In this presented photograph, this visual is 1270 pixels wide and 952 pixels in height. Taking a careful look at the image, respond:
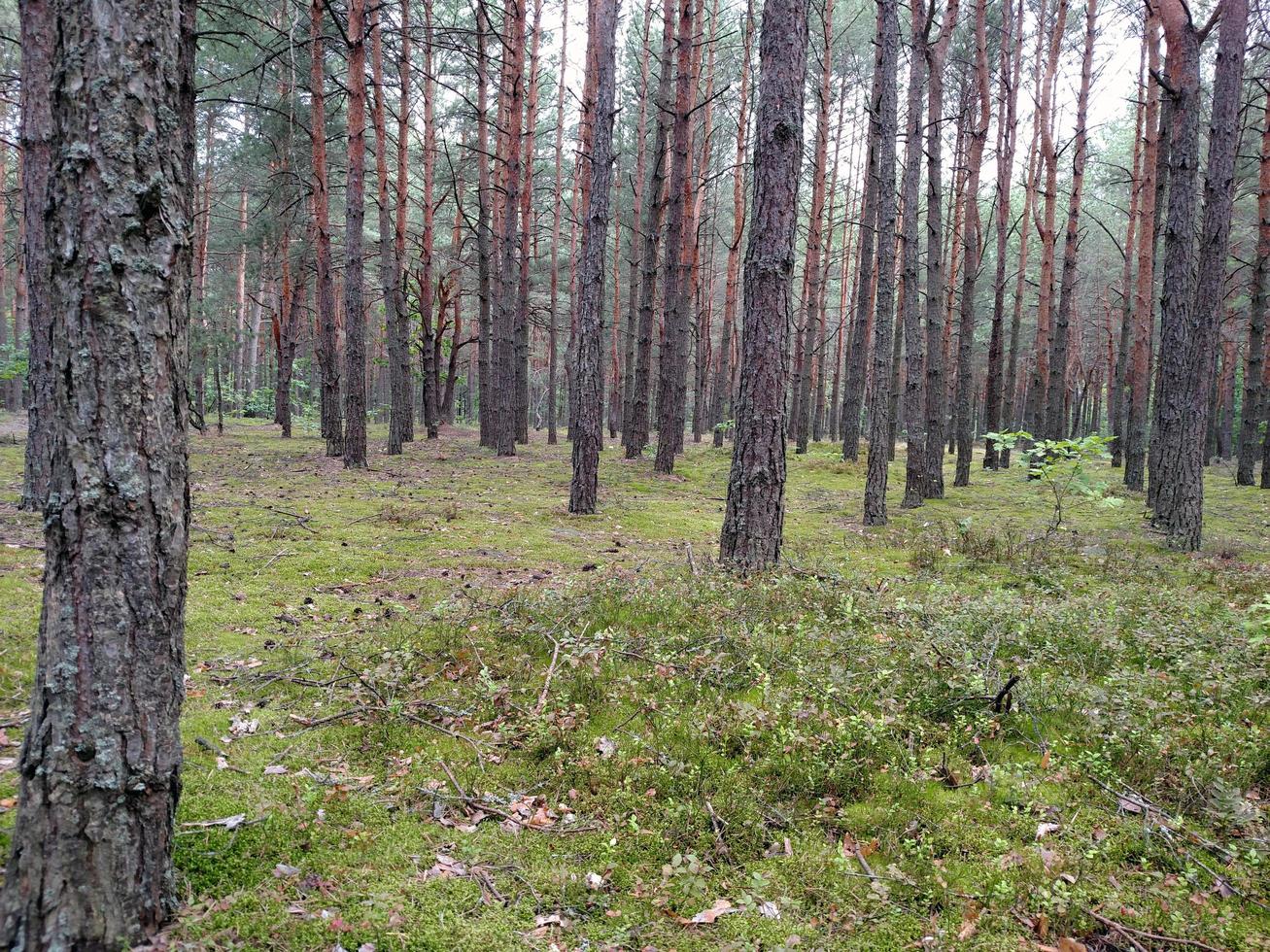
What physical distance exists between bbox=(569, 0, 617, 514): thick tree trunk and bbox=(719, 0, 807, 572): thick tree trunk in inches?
139

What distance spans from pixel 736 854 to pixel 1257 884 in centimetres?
203

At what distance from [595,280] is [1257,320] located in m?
16.9

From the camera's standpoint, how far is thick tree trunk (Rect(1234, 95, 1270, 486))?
16.5m

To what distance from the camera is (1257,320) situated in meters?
16.9

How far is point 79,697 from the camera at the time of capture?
7.16 feet

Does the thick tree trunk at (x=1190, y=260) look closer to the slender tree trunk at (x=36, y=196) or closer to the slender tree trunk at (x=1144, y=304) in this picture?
the slender tree trunk at (x=1144, y=304)

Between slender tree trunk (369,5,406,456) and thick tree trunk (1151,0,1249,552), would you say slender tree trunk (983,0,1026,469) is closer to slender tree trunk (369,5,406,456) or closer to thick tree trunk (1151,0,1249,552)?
thick tree trunk (1151,0,1249,552)

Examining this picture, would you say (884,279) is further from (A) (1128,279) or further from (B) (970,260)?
(A) (1128,279)

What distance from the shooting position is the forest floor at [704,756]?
272 cm

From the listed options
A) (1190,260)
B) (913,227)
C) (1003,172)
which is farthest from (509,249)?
(1003,172)

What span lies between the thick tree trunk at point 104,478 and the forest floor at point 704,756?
0.45m

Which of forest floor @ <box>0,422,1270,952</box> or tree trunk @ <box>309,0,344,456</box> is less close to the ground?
tree trunk @ <box>309,0,344,456</box>

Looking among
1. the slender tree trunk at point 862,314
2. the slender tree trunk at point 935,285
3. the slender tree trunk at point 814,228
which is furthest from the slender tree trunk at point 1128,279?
the slender tree trunk at point 814,228

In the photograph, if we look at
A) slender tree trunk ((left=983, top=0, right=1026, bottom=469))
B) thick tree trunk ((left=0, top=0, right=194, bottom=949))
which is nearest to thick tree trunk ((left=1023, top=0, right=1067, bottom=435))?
slender tree trunk ((left=983, top=0, right=1026, bottom=469))
